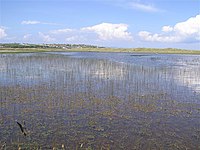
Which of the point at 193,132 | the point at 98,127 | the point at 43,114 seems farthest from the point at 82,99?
the point at 193,132

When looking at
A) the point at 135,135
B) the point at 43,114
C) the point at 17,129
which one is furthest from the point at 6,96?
the point at 135,135

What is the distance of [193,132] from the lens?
921 centimetres

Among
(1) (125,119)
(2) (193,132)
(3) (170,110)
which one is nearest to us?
(2) (193,132)

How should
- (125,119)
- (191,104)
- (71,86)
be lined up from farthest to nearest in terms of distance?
(71,86) < (191,104) < (125,119)

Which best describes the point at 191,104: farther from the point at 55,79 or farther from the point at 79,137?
the point at 55,79

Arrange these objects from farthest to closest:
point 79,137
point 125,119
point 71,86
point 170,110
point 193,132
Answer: point 71,86 → point 170,110 → point 125,119 → point 193,132 → point 79,137

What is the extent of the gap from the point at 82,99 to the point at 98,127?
13.3 ft

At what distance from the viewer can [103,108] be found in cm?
1197

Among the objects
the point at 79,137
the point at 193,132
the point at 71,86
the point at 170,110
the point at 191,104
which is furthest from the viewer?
the point at 71,86

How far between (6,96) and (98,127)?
655cm

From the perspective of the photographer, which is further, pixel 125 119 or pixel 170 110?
pixel 170 110

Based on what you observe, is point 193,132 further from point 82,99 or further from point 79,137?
point 82,99

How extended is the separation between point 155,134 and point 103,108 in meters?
3.49

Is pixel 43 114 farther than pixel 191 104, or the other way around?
pixel 191 104
